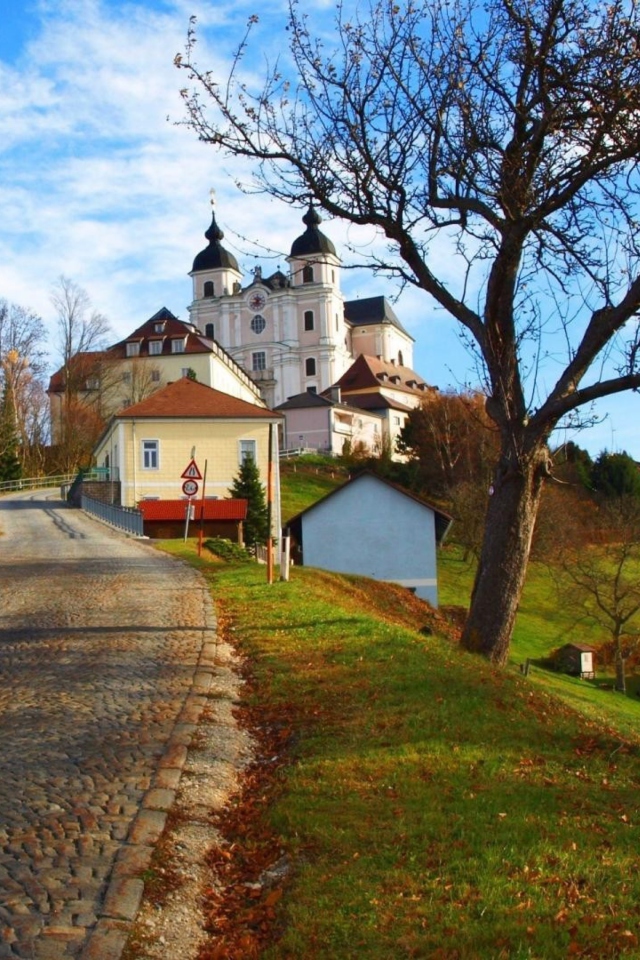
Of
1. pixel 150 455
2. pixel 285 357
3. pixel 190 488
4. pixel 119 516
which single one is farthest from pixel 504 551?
pixel 285 357

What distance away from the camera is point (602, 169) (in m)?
11.4

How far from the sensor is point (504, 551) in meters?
12.2

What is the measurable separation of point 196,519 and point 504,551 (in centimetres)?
3615

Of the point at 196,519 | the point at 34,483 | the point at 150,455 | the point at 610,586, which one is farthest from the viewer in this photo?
the point at 34,483

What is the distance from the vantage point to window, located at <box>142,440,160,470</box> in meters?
57.7

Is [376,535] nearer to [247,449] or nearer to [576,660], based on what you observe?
[576,660]

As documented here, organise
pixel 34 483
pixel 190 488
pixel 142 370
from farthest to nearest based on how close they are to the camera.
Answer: pixel 142 370 → pixel 34 483 → pixel 190 488

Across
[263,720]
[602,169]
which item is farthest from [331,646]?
[602,169]

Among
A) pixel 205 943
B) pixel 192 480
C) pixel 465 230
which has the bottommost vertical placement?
pixel 205 943

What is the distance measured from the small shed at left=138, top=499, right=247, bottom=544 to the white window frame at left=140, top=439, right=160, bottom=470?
7802 millimetres

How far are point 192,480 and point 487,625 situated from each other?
15.4m

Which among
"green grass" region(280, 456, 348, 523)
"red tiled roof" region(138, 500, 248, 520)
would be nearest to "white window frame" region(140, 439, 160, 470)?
"red tiled roof" region(138, 500, 248, 520)

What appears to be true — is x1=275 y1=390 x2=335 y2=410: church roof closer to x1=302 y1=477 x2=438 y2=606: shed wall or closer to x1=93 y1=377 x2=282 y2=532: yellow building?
x1=93 y1=377 x2=282 y2=532: yellow building

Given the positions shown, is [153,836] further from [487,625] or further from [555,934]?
[487,625]
